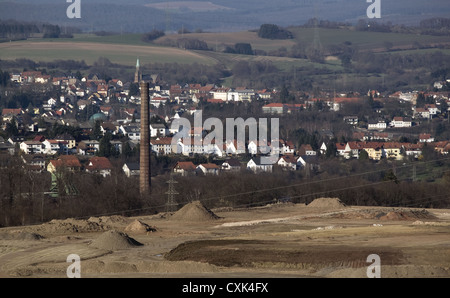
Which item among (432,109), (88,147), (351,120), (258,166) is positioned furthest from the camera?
(432,109)

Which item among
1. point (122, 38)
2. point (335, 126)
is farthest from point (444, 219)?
point (122, 38)

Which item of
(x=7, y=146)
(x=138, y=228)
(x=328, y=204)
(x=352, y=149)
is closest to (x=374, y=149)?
(x=352, y=149)

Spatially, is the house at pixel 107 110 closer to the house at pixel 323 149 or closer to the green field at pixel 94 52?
the green field at pixel 94 52

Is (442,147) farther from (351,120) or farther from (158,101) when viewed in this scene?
(158,101)

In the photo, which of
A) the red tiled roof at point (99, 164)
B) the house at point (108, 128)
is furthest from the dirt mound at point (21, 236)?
the house at point (108, 128)

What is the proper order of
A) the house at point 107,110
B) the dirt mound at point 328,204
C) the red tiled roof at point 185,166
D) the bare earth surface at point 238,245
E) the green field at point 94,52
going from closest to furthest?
the bare earth surface at point 238,245
the dirt mound at point 328,204
the red tiled roof at point 185,166
the house at point 107,110
the green field at point 94,52
